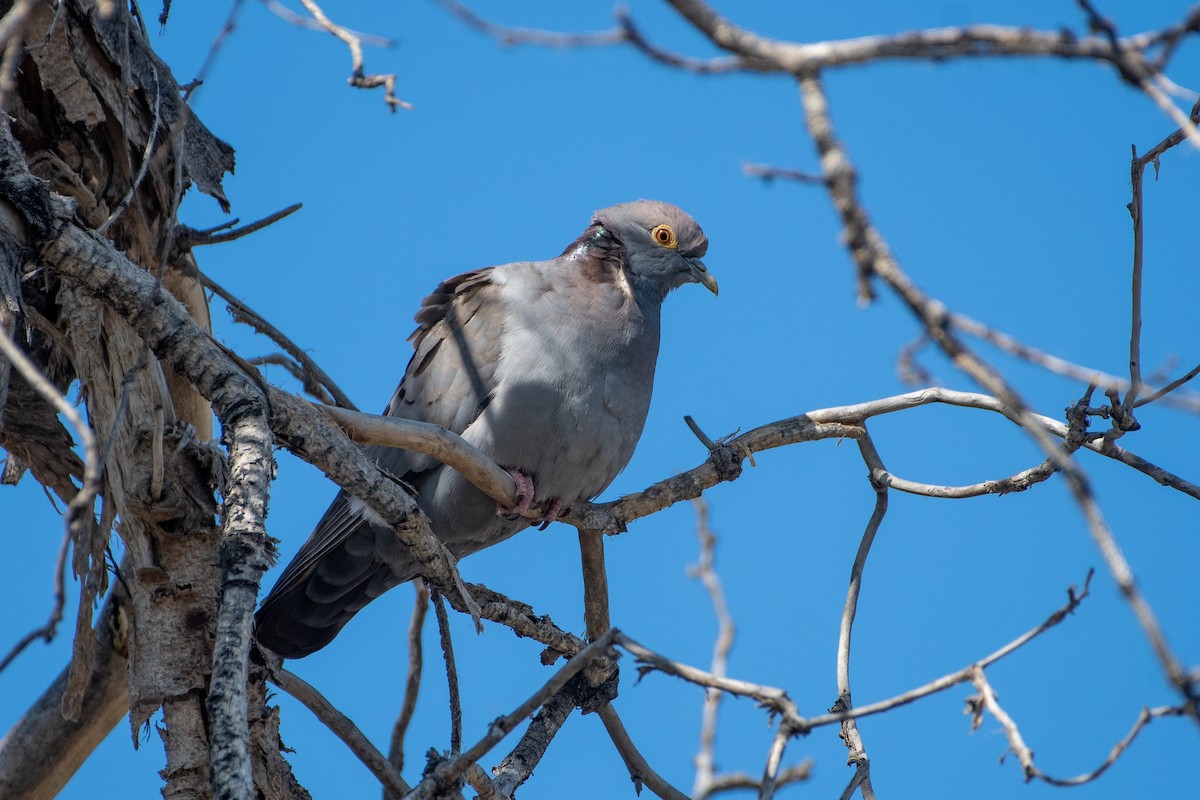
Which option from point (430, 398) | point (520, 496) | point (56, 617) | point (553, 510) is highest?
point (430, 398)

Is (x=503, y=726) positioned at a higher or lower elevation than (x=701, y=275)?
lower

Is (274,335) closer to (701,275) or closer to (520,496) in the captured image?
(520,496)

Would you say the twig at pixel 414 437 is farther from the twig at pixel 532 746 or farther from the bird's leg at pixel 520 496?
the twig at pixel 532 746

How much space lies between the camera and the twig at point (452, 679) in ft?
11.4

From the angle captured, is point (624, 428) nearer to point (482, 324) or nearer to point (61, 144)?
point (482, 324)

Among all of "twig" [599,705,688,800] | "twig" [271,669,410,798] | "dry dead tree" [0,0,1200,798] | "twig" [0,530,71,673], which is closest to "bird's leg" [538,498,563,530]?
"dry dead tree" [0,0,1200,798]

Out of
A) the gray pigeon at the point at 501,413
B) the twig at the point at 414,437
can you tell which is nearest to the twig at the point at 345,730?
the gray pigeon at the point at 501,413

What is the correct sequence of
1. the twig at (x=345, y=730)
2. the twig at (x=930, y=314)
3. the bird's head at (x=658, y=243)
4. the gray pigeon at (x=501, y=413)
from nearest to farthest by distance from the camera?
the twig at (x=930, y=314) → the twig at (x=345, y=730) → the gray pigeon at (x=501, y=413) → the bird's head at (x=658, y=243)

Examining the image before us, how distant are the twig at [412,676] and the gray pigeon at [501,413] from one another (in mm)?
290

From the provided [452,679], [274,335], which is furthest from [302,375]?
[452,679]

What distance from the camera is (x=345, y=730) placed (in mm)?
4766

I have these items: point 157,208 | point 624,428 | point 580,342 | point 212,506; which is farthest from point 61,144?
point 624,428

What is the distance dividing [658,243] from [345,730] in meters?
3.20

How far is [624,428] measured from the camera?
569 centimetres
